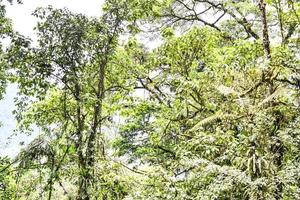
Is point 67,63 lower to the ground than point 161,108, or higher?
lower

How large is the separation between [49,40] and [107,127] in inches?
85.6

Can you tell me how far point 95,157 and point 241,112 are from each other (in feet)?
9.48

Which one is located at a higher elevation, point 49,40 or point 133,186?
point 49,40

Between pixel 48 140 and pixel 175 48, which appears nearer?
pixel 48 140

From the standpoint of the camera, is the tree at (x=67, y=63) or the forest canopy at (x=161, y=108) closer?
the forest canopy at (x=161, y=108)

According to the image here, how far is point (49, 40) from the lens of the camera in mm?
8352

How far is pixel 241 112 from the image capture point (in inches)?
277

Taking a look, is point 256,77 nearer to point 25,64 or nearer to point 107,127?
point 107,127

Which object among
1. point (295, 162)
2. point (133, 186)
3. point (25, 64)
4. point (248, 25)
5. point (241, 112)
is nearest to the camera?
point (295, 162)

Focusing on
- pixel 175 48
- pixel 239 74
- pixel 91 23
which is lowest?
pixel 239 74

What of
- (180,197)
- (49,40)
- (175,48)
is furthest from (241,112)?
(175,48)

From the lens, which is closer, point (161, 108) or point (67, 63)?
point (67, 63)

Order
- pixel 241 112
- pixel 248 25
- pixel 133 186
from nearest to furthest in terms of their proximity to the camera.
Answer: pixel 241 112
pixel 133 186
pixel 248 25

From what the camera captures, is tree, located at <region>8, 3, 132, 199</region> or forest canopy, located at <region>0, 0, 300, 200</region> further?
tree, located at <region>8, 3, 132, 199</region>
